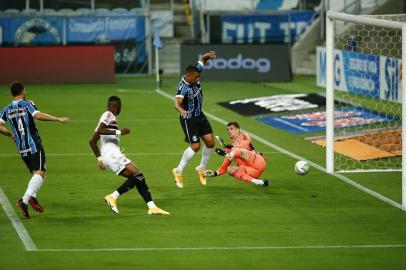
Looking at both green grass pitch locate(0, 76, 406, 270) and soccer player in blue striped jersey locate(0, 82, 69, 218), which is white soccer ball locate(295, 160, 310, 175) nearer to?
green grass pitch locate(0, 76, 406, 270)

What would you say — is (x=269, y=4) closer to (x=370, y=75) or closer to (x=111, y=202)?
(x=370, y=75)

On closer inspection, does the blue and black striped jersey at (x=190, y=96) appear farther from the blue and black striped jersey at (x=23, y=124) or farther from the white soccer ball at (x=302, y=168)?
the blue and black striped jersey at (x=23, y=124)

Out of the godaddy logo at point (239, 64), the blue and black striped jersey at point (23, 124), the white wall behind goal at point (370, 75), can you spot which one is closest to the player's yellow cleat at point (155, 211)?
the blue and black striped jersey at point (23, 124)

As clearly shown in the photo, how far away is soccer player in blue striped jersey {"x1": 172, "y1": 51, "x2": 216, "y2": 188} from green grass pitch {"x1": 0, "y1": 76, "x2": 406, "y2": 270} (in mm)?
460

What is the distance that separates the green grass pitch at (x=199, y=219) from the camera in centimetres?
1323

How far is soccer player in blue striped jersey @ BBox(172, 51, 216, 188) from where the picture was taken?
1817 centimetres

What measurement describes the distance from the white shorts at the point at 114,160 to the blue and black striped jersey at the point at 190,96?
2.85 m

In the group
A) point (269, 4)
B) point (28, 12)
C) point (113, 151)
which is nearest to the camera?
point (113, 151)

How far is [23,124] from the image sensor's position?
15.7m

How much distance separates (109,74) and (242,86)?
5.45 meters

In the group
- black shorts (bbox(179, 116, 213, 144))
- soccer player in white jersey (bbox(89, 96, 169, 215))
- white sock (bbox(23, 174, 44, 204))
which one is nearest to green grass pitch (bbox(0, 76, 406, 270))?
white sock (bbox(23, 174, 44, 204))

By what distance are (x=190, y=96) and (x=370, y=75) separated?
9.53 meters

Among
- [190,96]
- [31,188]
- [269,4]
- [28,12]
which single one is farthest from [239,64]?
[31,188]

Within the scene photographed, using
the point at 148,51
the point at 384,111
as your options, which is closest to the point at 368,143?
the point at 384,111
